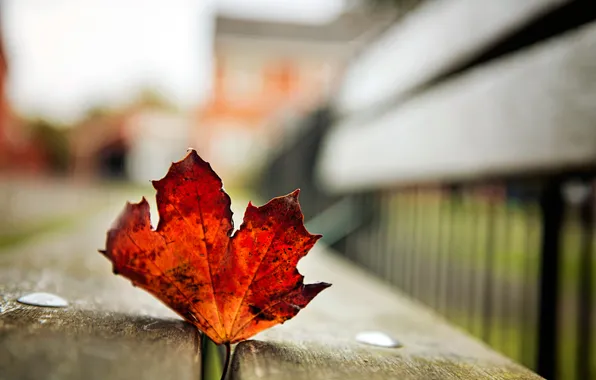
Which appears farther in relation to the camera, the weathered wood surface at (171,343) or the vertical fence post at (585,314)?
the vertical fence post at (585,314)

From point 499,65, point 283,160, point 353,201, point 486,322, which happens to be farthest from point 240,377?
point 283,160

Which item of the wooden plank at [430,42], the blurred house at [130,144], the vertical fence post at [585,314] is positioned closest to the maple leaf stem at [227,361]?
the wooden plank at [430,42]

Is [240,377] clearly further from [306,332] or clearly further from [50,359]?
[306,332]

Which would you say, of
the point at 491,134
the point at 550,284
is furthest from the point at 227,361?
the point at 491,134

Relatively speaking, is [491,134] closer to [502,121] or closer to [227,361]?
[502,121]

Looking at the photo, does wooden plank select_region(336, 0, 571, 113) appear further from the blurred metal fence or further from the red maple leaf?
the red maple leaf

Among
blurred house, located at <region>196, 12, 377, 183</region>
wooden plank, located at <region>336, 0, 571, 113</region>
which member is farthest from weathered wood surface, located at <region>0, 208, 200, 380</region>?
blurred house, located at <region>196, 12, 377, 183</region>

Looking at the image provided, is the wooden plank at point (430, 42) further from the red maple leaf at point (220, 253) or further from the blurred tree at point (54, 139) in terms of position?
the blurred tree at point (54, 139)
